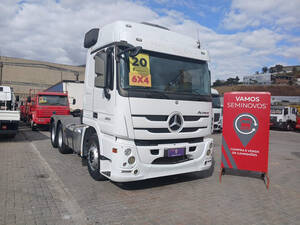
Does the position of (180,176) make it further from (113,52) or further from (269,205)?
(113,52)

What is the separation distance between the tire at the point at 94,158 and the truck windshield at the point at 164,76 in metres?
1.65

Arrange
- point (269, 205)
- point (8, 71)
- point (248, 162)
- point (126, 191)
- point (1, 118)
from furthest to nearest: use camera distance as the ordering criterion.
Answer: point (8, 71) → point (1, 118) → point (248, 162) → point (126, 191) → point (269, 205)

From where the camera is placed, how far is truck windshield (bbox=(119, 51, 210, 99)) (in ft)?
15.8

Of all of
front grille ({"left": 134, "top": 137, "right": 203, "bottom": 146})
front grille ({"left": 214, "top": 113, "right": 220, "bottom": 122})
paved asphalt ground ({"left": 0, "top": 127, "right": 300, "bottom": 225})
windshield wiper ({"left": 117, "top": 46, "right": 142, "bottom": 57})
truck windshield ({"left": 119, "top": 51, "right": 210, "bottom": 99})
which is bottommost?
paved asphalt ground ({"left": 0, "top": 127, "right": 300, "bottom": 225})

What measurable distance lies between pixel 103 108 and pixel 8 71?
161 feet

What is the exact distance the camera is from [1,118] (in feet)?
33.1

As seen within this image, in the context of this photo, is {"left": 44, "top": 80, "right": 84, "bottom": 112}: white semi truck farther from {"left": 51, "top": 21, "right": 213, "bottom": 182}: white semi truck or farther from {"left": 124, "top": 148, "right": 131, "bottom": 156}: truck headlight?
{"left": 124, "top": 148, "right": 131, "bottom": 156}: truck headlight

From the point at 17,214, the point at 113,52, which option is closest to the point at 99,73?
the point at 113,52

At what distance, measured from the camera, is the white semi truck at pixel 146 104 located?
15.6ft

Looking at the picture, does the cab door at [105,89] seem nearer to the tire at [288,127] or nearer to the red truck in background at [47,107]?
the red truck in background at [47,107]

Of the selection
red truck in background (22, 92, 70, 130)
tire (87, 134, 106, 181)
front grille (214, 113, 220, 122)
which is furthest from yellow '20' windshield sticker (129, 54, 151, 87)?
front grille (214, 113, 220, 122)

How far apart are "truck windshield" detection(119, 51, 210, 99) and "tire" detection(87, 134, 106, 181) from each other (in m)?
1.65

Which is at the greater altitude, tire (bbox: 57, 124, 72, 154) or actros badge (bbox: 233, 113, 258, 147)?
actros badge (bbox: 233, 113, 258, 147)

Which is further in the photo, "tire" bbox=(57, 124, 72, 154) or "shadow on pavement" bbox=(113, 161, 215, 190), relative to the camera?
"tire" bbox=(57, 124, 72, 154)
